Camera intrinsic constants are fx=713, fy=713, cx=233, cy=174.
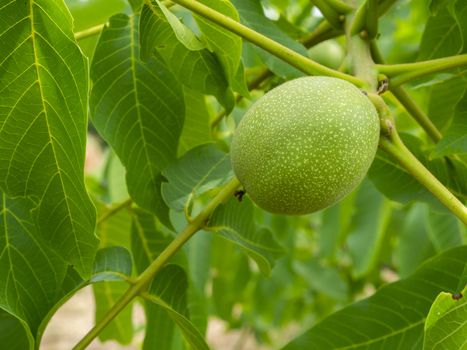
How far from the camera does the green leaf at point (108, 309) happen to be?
5.20ft

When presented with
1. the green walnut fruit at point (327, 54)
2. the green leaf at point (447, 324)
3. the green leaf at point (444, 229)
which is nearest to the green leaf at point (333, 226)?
the green leaf at point (444, 229)

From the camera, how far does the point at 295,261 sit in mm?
2896

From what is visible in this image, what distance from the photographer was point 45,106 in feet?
3.26

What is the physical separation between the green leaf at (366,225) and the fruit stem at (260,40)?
1.17 meters

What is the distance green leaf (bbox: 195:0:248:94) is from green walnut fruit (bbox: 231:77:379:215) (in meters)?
0.12

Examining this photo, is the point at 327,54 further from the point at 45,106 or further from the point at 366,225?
the point at 45,106

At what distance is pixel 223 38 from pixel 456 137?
40 cm

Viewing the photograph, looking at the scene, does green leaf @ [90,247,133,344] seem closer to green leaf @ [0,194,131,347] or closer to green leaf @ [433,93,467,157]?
green leaf @ [0,194,131,347]

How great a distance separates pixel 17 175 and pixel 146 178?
0.28m

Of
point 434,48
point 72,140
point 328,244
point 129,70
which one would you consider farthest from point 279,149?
point 328,244

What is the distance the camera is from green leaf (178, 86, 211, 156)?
4.49ft

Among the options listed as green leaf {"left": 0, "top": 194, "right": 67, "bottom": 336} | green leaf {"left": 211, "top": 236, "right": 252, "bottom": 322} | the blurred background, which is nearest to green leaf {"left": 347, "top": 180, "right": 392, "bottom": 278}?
the blurred background

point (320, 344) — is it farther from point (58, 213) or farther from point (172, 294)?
point (58, 213)

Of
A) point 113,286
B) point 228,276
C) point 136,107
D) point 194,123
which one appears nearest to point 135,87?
point 136,107
